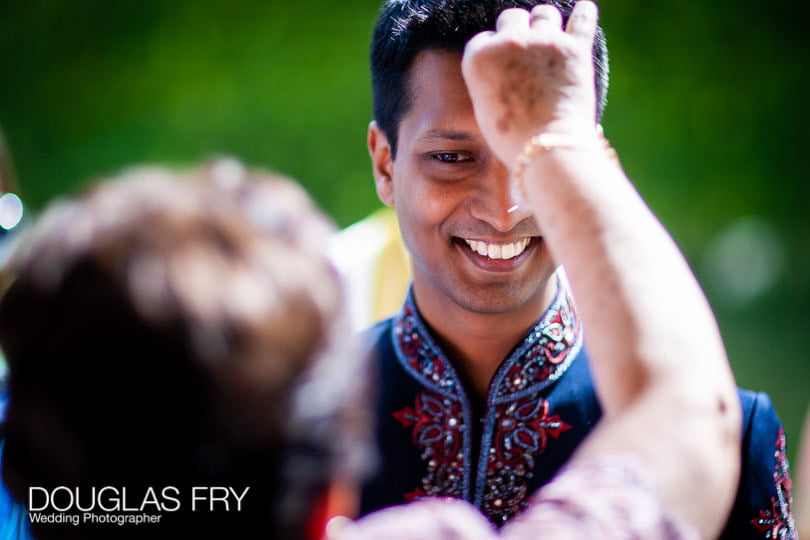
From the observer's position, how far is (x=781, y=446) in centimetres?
144

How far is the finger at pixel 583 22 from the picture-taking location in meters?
0.90

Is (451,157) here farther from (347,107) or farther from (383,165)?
(347,107)

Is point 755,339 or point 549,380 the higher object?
point 549,380

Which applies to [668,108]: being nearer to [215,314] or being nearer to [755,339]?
[755,339]

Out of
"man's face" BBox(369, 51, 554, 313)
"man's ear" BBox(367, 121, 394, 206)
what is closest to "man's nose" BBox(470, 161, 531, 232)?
"man's face" BBox(369, 51, 554, 313)

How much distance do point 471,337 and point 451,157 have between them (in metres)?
0.34

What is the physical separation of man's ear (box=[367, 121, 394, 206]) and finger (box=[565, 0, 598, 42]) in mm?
861

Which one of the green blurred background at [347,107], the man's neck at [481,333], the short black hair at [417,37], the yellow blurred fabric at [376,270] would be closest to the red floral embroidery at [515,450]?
the man's neck at [481,333]

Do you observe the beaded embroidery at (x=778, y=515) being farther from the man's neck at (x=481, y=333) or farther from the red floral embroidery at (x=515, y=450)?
the man's neck at (x=481, y=333)

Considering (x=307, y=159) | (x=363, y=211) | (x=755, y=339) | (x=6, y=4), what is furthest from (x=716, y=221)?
(x=6, y=4)

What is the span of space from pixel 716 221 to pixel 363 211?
224 cm

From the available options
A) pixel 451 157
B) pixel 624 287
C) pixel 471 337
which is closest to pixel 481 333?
pixel 471 337

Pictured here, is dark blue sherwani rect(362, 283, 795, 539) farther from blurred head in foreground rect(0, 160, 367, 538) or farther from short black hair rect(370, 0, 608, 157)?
blurred head in foreground rect(0, 160, 367, 538)

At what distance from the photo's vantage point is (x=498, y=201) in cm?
152
